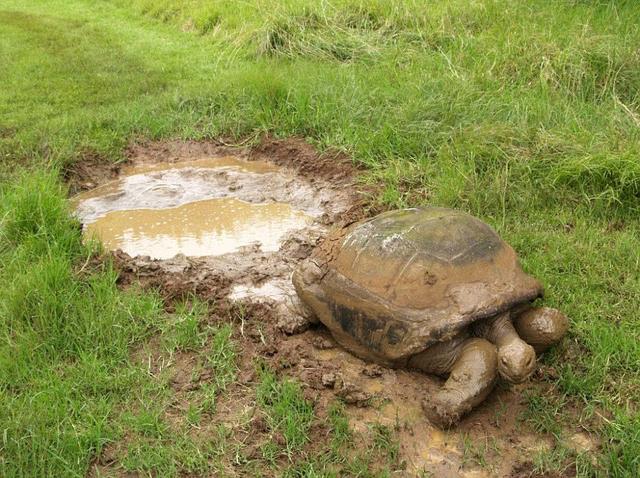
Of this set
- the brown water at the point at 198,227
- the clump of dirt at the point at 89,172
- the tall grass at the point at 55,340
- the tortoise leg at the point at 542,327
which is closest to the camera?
the tall grass at the point at 55,340

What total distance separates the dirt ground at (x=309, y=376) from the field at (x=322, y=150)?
1.4 inches

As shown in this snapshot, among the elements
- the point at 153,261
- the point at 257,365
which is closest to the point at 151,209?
the point at 153,261

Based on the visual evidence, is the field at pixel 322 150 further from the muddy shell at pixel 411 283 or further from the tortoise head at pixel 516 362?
the muddy shell at pixel 411 283

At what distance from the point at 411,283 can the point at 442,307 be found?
17cm

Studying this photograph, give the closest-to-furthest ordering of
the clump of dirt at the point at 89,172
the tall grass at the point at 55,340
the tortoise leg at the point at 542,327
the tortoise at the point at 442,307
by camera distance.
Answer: the tall grass at the point at 55,340 → the tortoise at the point at 442,307 → the tortoise leg at the point at 542,327 → the clump of dirt at the point at 89,172

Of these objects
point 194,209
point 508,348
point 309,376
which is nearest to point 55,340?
point 309,376

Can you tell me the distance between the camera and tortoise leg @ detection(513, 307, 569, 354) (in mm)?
3055

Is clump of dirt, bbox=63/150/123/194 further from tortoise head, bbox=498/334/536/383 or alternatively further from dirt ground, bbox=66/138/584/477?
tortoise head, bbox=498/334/536/383

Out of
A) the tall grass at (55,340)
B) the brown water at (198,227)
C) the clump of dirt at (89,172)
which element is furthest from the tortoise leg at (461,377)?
the clump of dirt at (89,172)

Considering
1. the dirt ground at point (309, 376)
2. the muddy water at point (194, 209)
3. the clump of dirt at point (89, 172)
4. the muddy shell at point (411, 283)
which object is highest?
the muddy shell at point (411, 283)

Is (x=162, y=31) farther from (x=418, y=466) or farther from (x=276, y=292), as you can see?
(x=418, y=466)

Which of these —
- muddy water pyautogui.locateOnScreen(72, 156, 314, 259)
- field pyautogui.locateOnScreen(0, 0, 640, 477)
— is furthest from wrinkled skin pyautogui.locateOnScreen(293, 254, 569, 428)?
muddy water pyautogui.locateOnScreen(72, 156, 314, 259)

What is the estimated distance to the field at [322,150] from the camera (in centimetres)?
283

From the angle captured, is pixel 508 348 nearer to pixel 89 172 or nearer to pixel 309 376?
pixel 309 376
